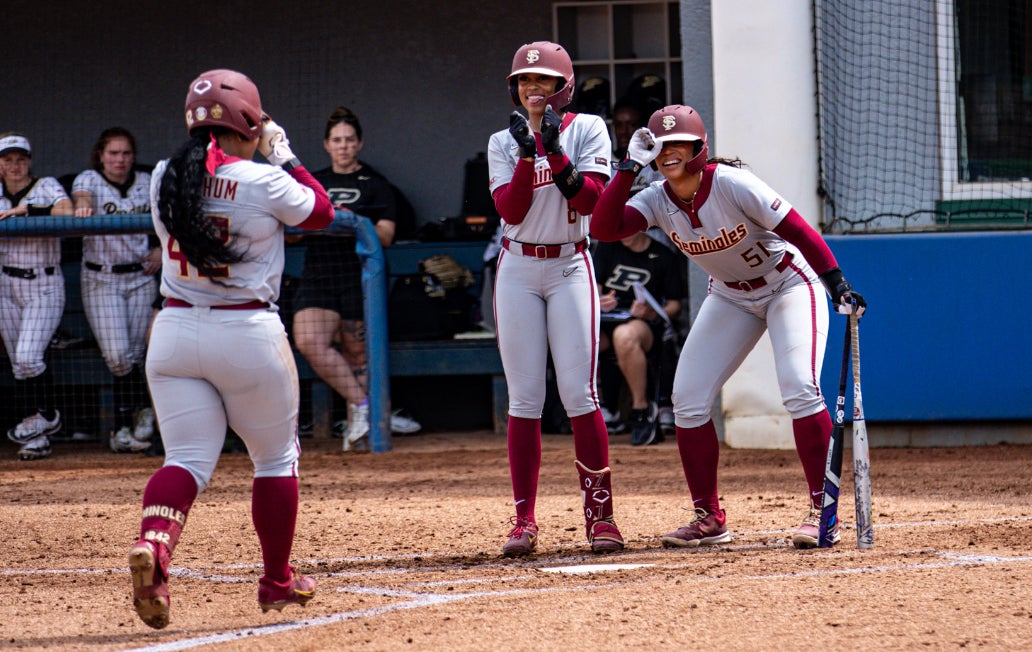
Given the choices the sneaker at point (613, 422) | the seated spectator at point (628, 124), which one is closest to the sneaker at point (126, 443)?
the sneaker at point (613, 422)

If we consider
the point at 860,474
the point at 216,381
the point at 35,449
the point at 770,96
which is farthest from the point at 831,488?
the point at 35,449

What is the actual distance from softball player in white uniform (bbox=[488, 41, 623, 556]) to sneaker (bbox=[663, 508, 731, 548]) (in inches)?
9.0

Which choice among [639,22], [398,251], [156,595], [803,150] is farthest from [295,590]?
[639,22]

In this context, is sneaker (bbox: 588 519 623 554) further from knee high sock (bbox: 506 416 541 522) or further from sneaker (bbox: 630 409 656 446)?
sneaker (bbox: 630 409 656 446)

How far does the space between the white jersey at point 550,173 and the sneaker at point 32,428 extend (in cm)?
493

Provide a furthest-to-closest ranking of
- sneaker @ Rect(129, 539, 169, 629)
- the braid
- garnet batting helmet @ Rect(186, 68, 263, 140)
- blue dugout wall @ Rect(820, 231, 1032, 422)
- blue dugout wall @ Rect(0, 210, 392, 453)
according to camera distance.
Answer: blue dugout wall @ Rect(0, 210, 392, 453) → blue dugout wall @ Rect(820, 231, 1032, 422) → garnet batting helmet @ Rect(186, 68, 263, 140) → the braid → sneaker @ Rect(129, 539, 169, 629)

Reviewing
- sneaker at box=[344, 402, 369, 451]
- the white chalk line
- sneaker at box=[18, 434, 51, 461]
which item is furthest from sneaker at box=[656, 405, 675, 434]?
the white chalk line

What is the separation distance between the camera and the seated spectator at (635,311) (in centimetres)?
898

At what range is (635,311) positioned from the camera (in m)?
9.02

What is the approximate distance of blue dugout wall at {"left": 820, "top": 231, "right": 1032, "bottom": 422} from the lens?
27.6ft

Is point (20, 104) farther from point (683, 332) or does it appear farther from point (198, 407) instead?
point (198, 407)

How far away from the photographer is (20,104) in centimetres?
1123

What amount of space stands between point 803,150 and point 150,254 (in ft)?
14.3

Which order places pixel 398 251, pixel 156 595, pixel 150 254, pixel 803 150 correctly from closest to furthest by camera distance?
pixel 156 595
pixel 803 150
pixel 150 254
pixel 398 251
